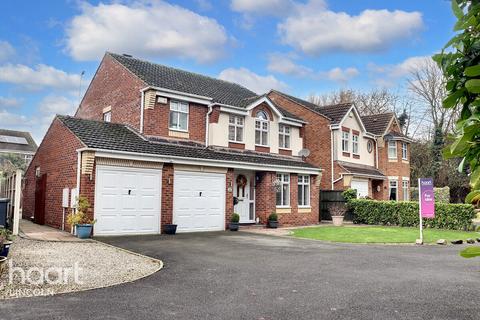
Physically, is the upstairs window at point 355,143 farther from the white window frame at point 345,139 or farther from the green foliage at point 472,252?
the green foliage at point 472,252

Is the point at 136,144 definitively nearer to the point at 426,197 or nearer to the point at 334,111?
the point at 426,197

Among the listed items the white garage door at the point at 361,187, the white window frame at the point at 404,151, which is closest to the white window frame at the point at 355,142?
the white garage door at the point at 361,187

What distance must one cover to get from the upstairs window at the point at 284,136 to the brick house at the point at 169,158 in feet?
0.20

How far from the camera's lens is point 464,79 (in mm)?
1692

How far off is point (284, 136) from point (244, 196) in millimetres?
4818

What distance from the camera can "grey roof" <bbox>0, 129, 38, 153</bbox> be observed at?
48.9 metres

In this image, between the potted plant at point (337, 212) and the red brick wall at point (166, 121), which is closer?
the red brick wall at point (166, 121)

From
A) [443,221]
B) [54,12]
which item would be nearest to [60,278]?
[54,12]

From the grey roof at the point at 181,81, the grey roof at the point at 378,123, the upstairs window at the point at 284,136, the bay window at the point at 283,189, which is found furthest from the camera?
the grey roof at the point at 378,123

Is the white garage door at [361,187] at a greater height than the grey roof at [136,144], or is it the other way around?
the grey roof at [136,144]

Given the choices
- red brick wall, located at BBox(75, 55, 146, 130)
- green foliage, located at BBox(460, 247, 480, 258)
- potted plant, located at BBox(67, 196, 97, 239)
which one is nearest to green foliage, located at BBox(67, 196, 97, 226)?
potted plant, located at BBox(67, 196, 97, 239)

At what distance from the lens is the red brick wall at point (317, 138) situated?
26.2 m

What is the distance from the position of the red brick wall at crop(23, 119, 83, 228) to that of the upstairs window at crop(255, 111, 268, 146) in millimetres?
9740

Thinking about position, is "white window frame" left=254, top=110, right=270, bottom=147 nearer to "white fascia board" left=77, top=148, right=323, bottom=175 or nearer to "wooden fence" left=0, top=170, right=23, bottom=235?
"white fascia board" left=77, top=148, right=323, bottom=175
